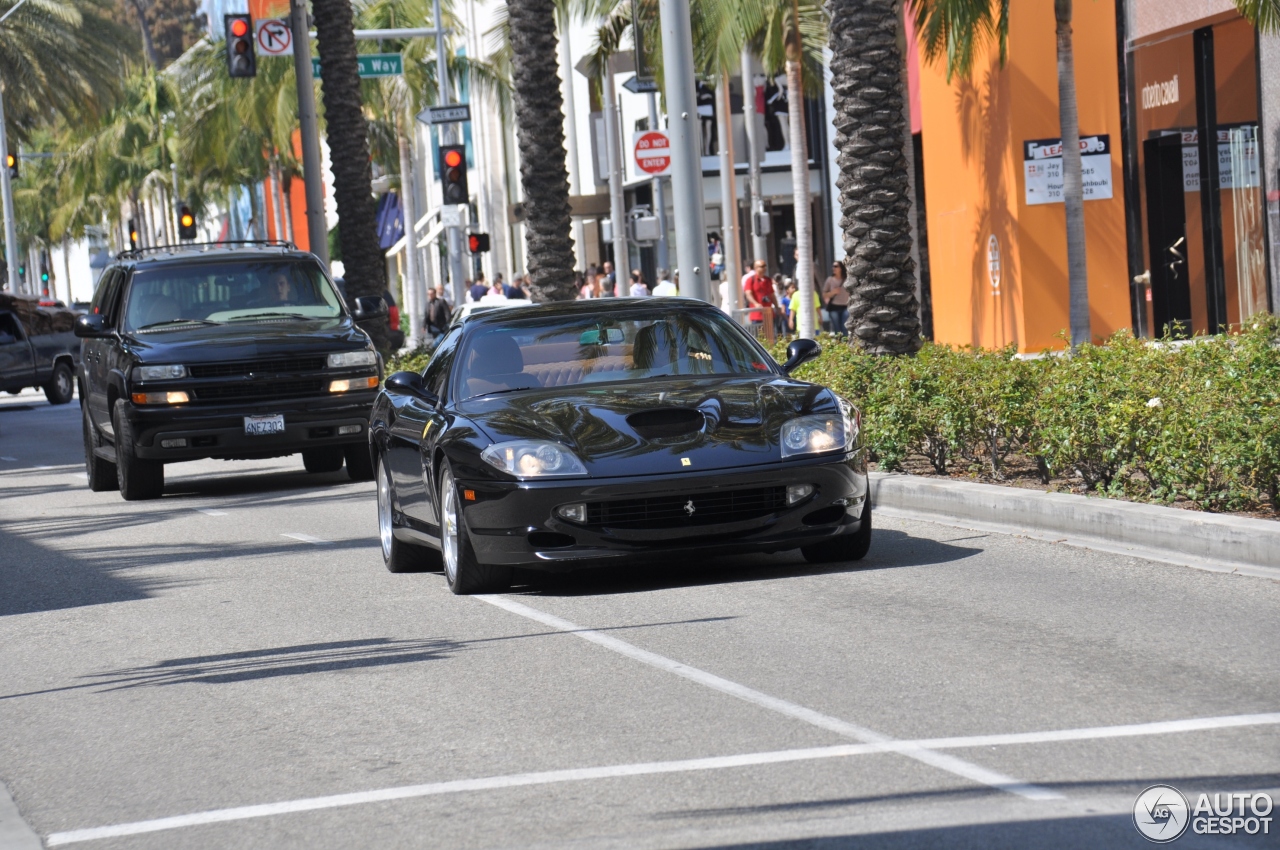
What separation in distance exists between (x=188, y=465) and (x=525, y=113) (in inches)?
226

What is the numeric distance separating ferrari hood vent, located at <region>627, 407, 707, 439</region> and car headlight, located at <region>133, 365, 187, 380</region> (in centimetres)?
788

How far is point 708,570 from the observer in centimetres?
1052

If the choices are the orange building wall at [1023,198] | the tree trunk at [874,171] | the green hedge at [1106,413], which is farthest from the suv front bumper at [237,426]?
the orange building wall at [1023,198]

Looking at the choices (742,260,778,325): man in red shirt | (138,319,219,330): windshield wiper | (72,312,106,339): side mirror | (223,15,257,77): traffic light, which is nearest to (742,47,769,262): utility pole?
(742,260,778,325): man in red shirt

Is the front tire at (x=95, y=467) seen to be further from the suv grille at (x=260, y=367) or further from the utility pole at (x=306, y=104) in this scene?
the utility pole at (x=306, y=104)

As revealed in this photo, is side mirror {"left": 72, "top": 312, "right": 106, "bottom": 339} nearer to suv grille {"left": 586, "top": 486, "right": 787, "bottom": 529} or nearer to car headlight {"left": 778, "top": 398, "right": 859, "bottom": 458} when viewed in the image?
suv grille {"left": 586, "top": 486, "right": 787, "bottom": 529}

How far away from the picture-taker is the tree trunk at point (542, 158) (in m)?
23.1

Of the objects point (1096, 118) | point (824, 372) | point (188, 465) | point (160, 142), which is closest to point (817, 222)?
point (1096, 118)

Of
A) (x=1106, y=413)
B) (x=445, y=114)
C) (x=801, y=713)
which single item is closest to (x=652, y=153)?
(x=445, y=114)

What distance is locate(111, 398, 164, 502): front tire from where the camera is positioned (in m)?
Result: 16.8

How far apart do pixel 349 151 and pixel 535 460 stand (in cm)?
1924

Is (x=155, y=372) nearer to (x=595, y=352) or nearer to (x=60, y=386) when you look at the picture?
(x=595, y=352)

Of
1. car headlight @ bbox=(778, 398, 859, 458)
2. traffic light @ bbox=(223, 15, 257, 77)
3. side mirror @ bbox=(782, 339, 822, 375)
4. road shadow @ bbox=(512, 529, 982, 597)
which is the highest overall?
traffic light @ bbox=(223, 15, 257, 77)

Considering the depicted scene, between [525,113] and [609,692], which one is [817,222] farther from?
[609,692]
